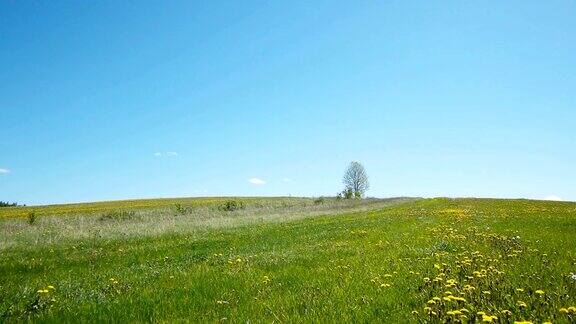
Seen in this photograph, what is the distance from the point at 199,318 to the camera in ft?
19.6

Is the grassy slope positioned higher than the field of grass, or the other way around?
the grassy slope

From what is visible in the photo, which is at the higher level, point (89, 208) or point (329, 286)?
Result: point (89, 208)

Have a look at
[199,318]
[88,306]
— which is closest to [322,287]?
[199,318]

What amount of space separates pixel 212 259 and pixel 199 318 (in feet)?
20.7

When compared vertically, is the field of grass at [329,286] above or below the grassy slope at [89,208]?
below

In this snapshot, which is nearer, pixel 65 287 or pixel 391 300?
pixel 391 300

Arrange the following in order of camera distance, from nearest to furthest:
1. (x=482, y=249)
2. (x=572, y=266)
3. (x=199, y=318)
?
(x=199, y=318), (x=572, y=266), (x=482, y=249)

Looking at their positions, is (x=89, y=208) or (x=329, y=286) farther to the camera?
(x=89, y=208)

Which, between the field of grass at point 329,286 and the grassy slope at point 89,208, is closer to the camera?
the field of grass at point 329,286

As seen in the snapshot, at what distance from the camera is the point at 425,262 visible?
371 inches

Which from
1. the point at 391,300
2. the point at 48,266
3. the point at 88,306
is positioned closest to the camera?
the point at 391,300

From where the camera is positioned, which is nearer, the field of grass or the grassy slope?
the field of grass

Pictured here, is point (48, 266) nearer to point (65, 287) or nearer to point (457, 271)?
point (65, 287)

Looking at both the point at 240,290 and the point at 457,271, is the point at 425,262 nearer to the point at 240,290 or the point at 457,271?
the point at 457,271
